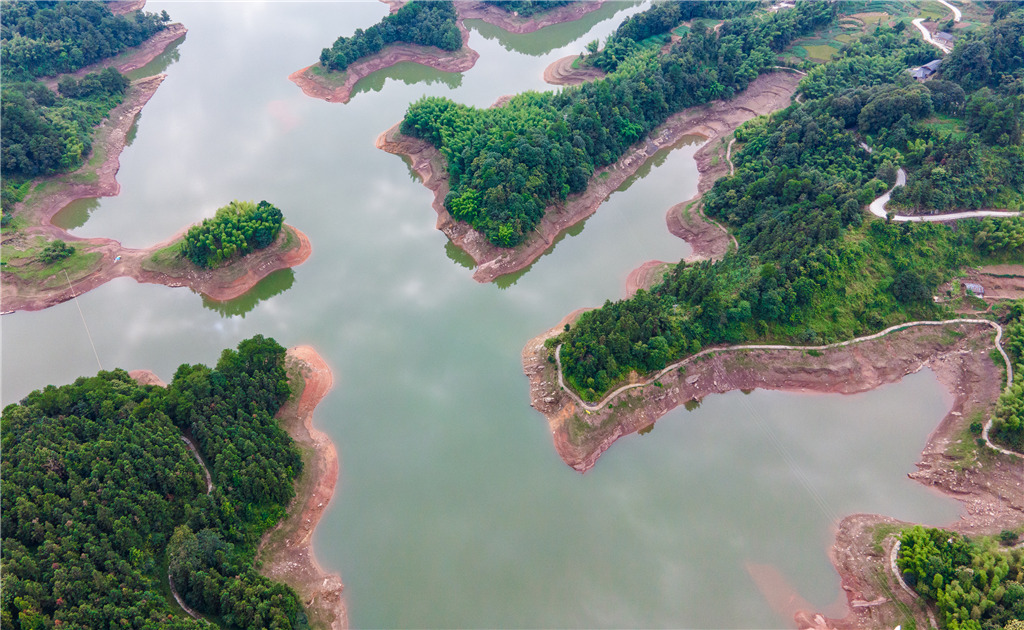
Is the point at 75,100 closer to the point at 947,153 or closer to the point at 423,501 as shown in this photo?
the point at 423,501

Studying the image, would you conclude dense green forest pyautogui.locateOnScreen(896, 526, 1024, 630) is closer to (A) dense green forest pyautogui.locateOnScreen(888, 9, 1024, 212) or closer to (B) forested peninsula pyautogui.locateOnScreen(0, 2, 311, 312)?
(A) dense green forest pyautogui.locateOnScreen(888, 9, 1024, 212)

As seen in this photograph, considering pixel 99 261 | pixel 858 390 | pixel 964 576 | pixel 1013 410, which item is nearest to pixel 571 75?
pixel 858 390

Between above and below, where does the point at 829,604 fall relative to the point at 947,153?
below

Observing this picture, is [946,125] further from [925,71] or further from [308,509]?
[308,509]

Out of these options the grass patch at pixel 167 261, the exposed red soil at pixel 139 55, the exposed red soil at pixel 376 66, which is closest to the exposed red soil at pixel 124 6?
the exposed red soil at pixel 139 55

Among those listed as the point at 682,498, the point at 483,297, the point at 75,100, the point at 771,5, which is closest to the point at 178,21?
the point at 75,100

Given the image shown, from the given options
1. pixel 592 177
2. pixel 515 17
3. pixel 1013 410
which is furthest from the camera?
pixel 515 17
